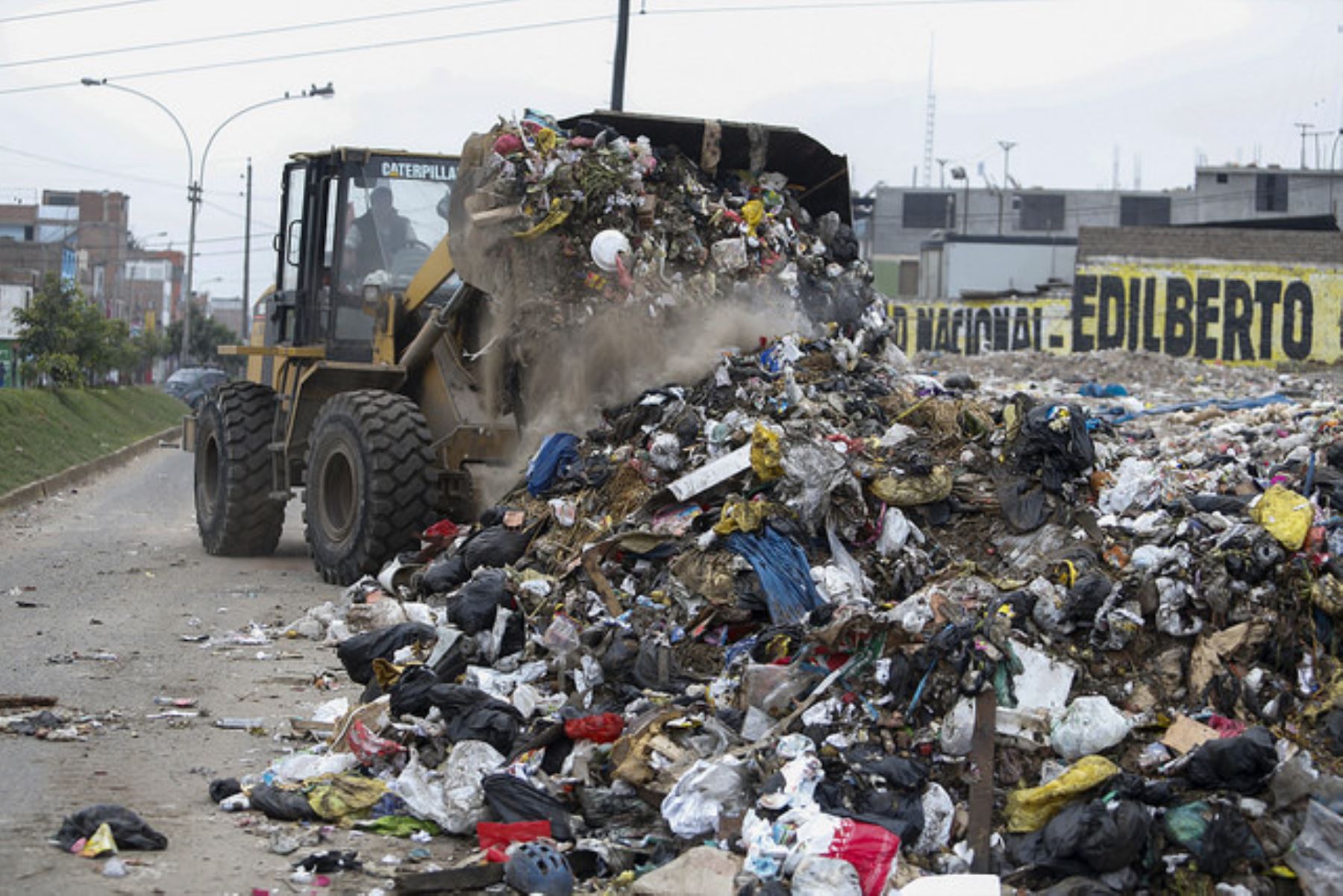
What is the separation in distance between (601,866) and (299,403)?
7.17 m

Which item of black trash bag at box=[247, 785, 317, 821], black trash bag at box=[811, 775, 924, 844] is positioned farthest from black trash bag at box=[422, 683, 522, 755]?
black trash bag at box=[811, 775, 924, 844]

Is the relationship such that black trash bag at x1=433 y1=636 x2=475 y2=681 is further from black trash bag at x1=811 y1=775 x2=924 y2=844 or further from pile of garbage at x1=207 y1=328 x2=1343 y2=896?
black trash bag at x1=811 y1=775 x2=924 y2=844

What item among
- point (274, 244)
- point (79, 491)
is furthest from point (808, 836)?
point (79, 491)

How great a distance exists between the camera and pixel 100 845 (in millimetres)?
4750

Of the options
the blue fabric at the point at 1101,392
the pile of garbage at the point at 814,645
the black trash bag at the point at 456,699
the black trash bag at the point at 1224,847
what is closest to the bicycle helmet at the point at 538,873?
the pile of garbage at the point at 814,645

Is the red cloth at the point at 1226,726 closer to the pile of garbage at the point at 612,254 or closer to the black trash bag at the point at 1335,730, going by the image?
the black trash bag at the point at 1335,730

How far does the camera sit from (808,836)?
4695 millimetres

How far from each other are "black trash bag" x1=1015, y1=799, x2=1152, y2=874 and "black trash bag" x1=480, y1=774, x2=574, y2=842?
1.51 m

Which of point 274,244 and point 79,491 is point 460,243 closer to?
point 274,244

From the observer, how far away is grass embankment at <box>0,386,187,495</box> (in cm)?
1966

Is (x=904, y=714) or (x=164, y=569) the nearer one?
(x=904, y=714)

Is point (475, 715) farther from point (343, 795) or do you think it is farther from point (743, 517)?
point (743, 517)

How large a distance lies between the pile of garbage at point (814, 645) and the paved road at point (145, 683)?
11.0 inches

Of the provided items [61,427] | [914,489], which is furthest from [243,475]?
[61,427]
